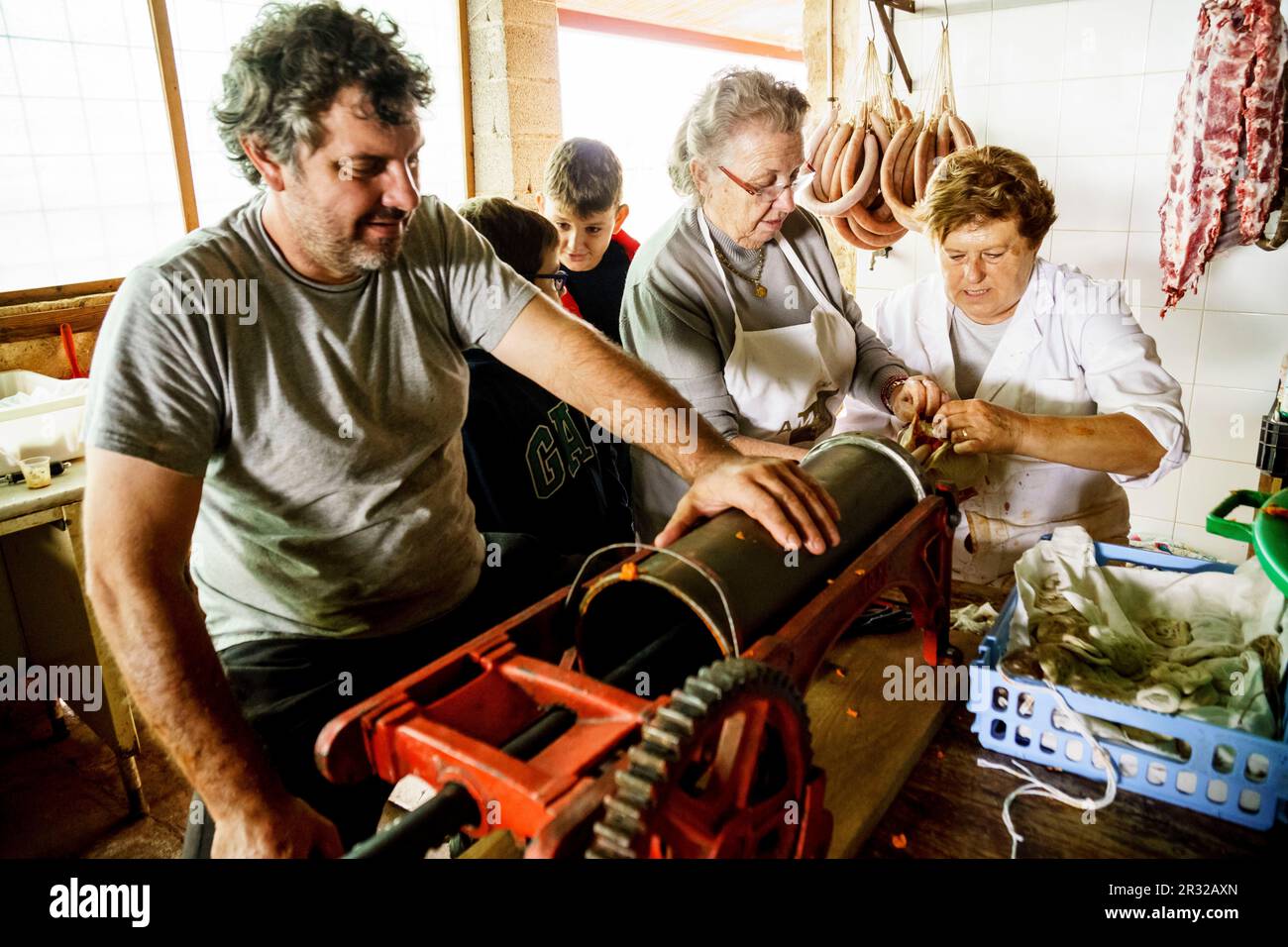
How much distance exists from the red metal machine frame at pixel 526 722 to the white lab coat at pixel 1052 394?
→ 120 cm

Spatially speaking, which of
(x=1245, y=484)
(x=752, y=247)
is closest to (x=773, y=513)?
(x=752, y=247)

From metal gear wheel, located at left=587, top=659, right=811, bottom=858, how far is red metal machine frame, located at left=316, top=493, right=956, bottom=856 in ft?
0.14

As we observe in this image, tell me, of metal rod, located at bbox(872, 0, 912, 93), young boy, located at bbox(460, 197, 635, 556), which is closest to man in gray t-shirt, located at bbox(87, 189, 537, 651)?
young boy, located at bbox(460, 197, 635, 556)

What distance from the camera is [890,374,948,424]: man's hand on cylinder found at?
2.23 metres

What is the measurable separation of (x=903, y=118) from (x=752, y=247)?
1928mm

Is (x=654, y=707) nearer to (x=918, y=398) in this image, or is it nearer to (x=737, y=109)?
(x=918, y=398)

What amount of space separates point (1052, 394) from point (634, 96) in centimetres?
583

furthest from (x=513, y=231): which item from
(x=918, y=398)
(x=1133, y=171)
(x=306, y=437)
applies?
(x=1133, y=171)

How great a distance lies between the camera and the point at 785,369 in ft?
7.70

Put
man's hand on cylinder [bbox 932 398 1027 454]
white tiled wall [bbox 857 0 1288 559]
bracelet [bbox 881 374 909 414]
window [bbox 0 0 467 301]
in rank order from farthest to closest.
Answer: white tiled wall [bbox 857 0 1288 559] → window [bbox 0 0 467 301] → bracelet [bbox 881 374 909 414] → man's hand on cylinder [bbox 932 398 1027 454]

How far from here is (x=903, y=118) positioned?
382 cm

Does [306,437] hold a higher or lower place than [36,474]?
higher

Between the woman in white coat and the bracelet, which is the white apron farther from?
the woman in white coat

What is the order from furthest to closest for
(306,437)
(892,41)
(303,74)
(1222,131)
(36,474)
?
1. (892,41)
2. (1222,131)
3. (36,474)
4. (306,437)
5. (303,74)
